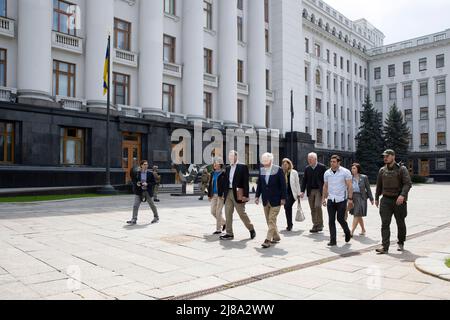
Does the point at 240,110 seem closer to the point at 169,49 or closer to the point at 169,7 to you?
the point at 169,49

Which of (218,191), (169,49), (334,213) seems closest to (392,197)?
(334,213)

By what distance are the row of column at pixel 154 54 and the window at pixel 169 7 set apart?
2.93 ft

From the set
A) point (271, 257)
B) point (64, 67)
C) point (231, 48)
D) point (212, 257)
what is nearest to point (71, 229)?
point (212, 257)

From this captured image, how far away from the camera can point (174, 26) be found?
3172 cm

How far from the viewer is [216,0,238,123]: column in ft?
113

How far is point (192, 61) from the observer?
3156cm

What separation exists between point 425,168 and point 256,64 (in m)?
37.2

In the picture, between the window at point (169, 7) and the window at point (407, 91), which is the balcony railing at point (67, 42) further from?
the window at point (407, 91)

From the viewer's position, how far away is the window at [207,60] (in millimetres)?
34334

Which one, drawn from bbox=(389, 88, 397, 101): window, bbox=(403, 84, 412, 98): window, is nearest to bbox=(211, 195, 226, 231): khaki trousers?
bbox=(403, 84, 412, 98): window

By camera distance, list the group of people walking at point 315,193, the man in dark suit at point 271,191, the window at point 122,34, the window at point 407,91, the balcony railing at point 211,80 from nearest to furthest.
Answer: the group of people walking at point 315,193 < the man in dark suit at point 271,191 < the window at point 122,34 < the balcony railing at point 211,80 < the window at point 407,91

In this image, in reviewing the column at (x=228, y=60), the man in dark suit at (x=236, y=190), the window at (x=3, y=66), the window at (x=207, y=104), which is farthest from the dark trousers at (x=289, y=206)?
the window at (x=207, y=104)
